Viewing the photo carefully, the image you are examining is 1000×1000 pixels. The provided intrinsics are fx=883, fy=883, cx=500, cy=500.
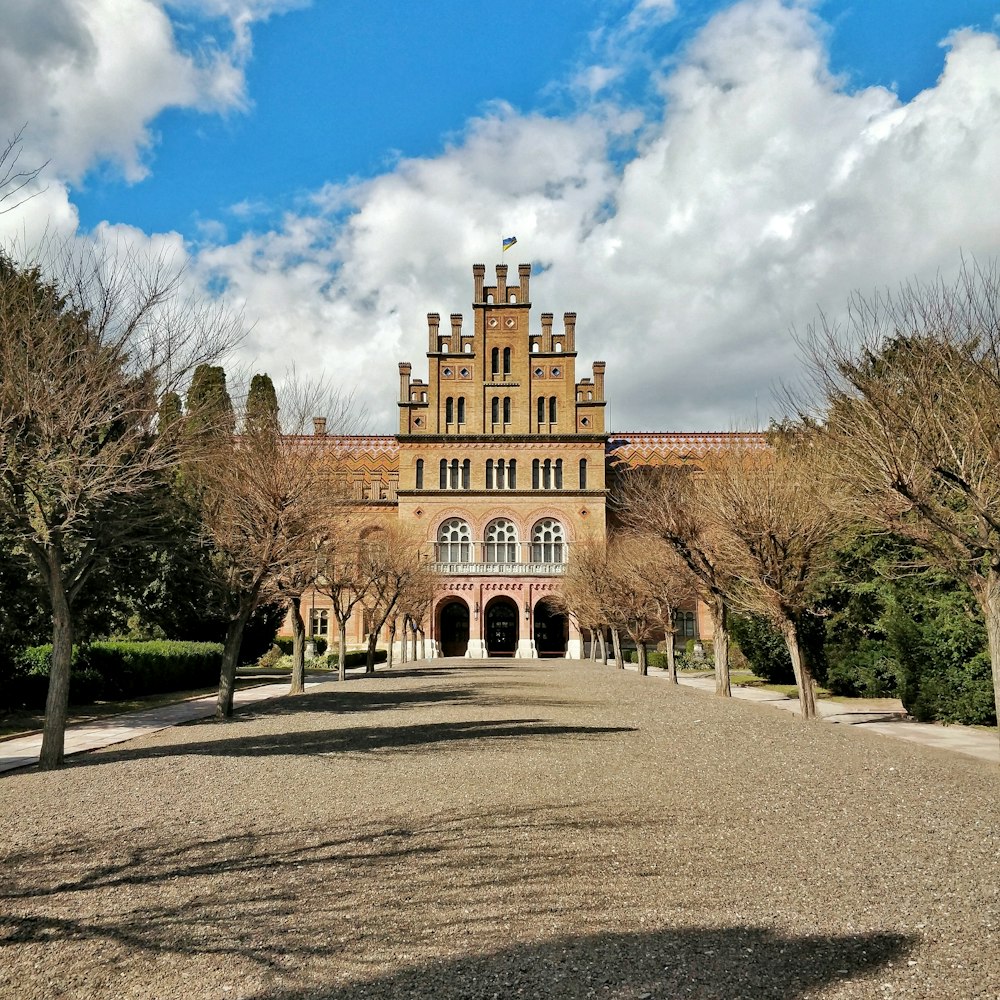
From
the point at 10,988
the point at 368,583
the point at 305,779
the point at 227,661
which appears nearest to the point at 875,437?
the point at 305,779

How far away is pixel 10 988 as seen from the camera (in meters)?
4.57

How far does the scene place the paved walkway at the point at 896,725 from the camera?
14352mm

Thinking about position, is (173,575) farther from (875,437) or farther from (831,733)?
(875,437)

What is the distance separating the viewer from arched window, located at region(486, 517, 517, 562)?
2215 inches

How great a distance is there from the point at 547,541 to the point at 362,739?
1667 inches

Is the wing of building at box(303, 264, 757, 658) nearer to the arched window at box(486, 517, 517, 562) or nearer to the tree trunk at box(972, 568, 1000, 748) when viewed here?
the arched window at box(486, 517, 517, 562)

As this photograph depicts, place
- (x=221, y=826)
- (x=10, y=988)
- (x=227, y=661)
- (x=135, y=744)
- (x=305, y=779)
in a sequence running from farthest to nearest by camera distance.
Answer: (x=227, y=661) → (x=135, y=744) → (x=305, y=779) → (x=221, y=826) → (x=10, y=988)

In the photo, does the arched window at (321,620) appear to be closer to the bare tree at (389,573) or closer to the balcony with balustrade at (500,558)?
the balcony with balustrade at (500,558)

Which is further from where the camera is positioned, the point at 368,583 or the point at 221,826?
the point at 368,583

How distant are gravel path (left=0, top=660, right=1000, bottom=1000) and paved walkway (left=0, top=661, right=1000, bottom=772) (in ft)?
5.16

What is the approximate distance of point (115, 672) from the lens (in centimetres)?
2405

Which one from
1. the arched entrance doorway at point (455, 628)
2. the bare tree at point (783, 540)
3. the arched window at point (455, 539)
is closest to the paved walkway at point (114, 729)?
the bare tree at point (783, 540)

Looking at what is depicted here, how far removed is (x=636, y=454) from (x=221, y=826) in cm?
6038

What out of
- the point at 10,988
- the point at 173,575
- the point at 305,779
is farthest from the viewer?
the point at 173,575
